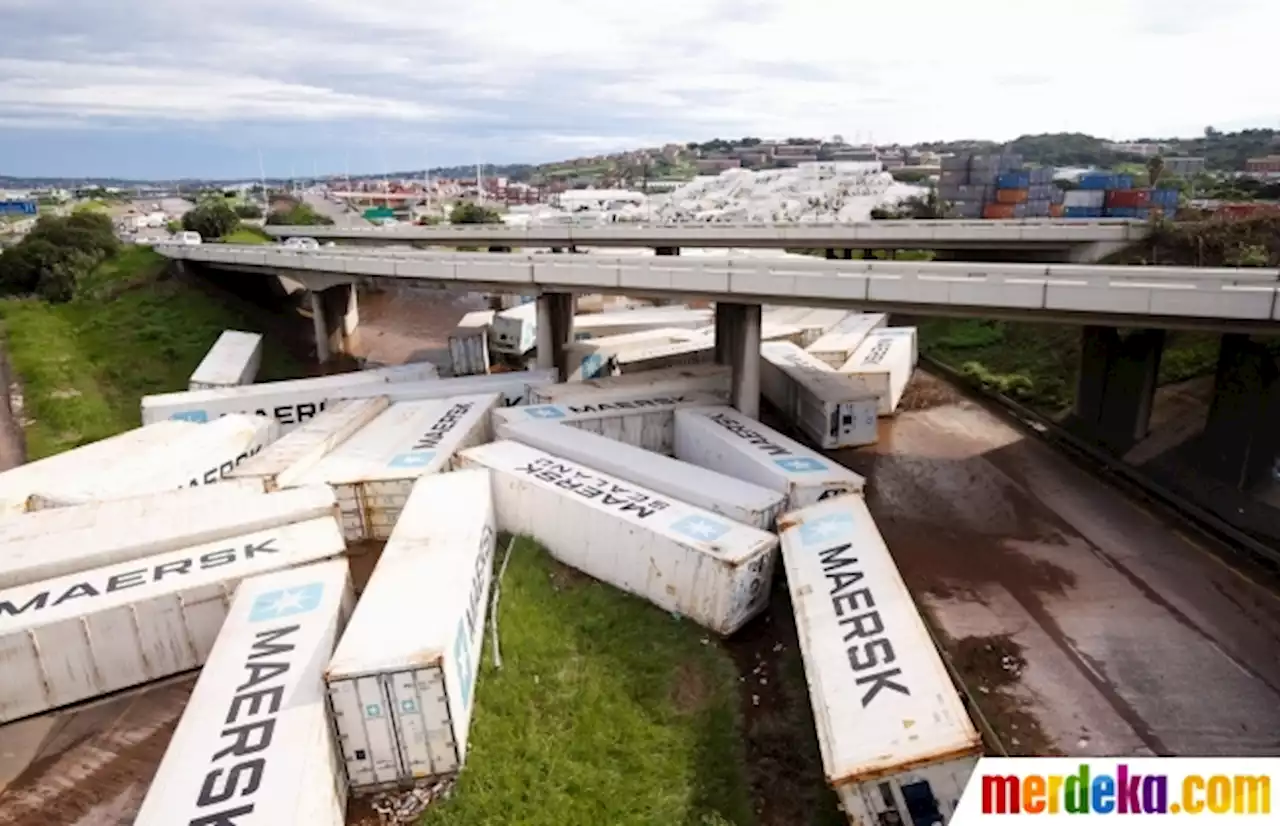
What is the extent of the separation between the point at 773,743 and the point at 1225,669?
11.8 meters

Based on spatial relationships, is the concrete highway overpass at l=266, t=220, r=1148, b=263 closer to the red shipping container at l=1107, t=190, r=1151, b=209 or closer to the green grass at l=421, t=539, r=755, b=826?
the green grass at l=421, t=539, r=755, b=826

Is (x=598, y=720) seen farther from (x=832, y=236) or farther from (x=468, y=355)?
(x=832, y=236)

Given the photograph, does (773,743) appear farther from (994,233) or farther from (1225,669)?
(994,233)

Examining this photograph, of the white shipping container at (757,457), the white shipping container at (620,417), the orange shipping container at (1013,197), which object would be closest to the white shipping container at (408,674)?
the white shipping container at (757,457)

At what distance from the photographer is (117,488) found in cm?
2464

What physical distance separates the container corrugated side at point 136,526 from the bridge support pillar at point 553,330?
20.5m

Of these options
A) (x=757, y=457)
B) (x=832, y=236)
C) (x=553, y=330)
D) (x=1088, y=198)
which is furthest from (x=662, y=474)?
(x=1088, y=198)

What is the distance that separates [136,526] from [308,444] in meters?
7.46

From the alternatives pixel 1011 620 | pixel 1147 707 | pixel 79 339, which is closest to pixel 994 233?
pixel 1011 620

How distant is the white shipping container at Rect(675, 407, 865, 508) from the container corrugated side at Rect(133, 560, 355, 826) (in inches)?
506

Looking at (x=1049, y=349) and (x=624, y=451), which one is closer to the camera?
(x=624, y=451)

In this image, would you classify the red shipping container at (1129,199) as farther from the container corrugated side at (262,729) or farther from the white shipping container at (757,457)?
the container corrugated side at (262,729)

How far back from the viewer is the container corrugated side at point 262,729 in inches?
483

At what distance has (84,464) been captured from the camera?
2661 cm
